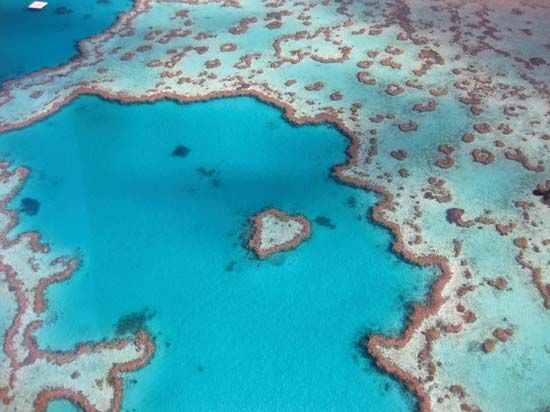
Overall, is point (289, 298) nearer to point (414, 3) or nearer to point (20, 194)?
point (20, 194)

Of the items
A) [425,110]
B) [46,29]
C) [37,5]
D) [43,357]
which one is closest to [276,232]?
[43,357]

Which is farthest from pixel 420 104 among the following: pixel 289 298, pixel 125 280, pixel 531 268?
pixel 125 280

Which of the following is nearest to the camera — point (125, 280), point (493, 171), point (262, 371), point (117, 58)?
point (262, 371)

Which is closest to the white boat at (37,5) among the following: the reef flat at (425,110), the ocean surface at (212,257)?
the reef flat at (425,110)

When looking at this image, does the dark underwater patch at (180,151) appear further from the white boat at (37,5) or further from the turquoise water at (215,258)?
the white boat at (37,5)

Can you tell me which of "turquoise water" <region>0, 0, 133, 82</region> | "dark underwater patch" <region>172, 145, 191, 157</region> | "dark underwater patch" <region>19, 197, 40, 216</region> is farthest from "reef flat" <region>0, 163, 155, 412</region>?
"turquoise water" <region>0, 0, 133, 82</region>

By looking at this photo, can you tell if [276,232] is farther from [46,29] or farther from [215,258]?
[46,29]
